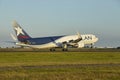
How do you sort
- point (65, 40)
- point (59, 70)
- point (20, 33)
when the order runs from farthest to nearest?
1. point (20, 33)
2. point (65, 40)
3. point (59, 70)

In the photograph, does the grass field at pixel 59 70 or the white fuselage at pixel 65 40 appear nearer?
the grass field at pixel 59 70

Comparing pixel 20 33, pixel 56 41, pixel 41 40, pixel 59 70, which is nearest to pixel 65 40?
pixel 56 41

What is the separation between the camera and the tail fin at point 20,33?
419 ft

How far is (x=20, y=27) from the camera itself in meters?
134

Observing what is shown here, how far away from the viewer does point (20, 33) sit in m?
130

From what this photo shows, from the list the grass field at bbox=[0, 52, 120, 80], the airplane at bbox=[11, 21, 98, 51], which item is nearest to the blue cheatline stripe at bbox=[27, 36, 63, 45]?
the airplane at bbox=[11, 21, 98, 51]

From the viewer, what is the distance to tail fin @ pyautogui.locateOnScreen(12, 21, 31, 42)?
12775 cm

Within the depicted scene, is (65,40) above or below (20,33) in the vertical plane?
below

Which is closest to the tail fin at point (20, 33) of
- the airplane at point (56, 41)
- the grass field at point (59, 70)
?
the airplane at point (56, 41)

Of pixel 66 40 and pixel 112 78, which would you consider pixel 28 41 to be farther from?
pixel 112 78

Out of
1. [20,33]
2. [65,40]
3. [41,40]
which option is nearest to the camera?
[65,40]

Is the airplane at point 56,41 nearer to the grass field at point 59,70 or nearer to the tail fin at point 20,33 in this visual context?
the tail fin at point 20,33

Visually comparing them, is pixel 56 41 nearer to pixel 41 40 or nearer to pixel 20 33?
pixel 41 40

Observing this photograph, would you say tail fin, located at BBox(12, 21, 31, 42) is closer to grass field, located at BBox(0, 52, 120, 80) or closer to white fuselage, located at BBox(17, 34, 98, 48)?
white fuselage, located at BBox(17, 34, 98, 48)
